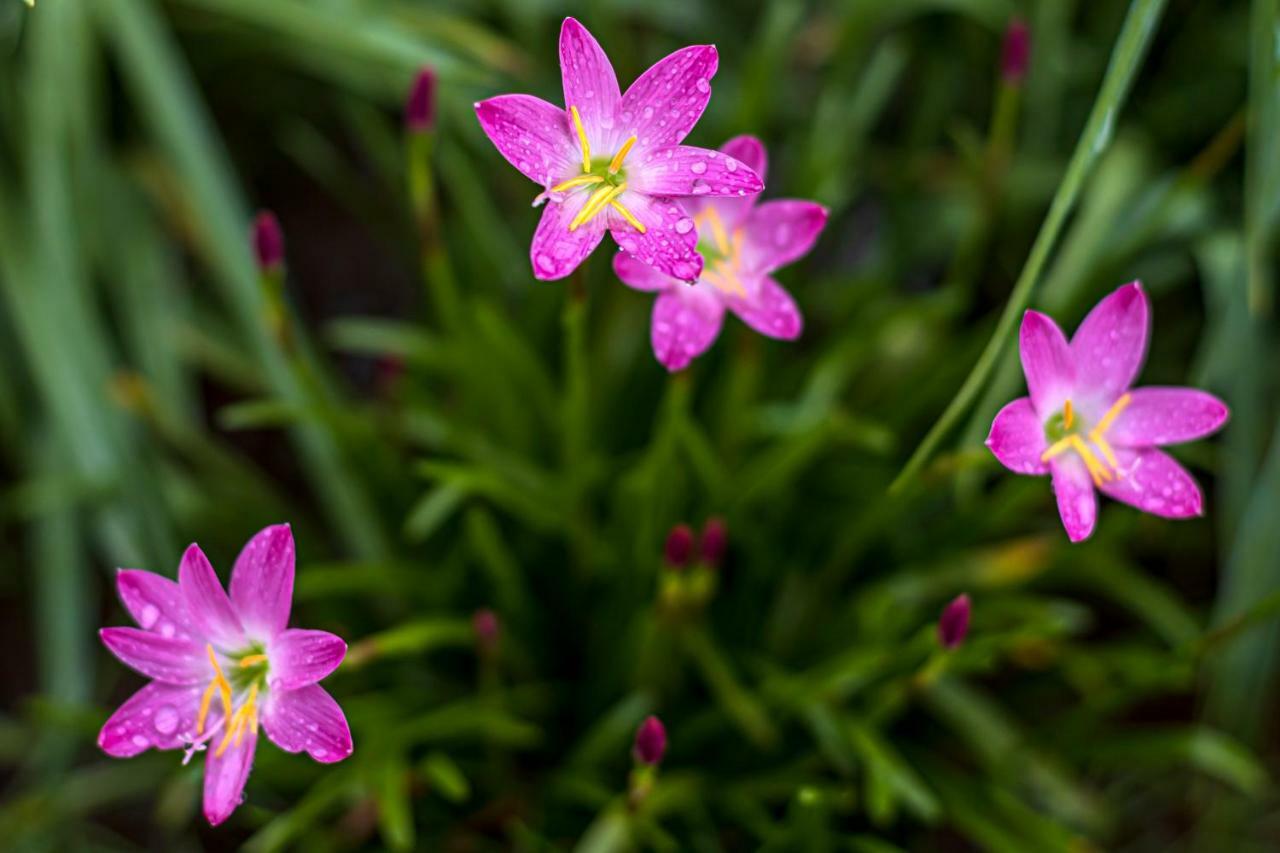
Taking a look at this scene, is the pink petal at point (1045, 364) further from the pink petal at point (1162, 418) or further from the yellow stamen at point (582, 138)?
the yellow stamen at point (582, 138)

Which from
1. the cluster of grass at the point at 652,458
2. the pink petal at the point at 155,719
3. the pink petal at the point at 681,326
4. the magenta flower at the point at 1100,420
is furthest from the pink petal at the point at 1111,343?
the pink petal at the point at 155,719

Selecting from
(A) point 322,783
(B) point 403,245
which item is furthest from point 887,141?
(A) point 322,783

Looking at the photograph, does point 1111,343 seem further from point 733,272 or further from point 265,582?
point 265,582

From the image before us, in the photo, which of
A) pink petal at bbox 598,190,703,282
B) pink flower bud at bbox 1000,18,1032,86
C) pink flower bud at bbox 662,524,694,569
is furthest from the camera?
pink flower bud at bbox 1000,18,1032,86

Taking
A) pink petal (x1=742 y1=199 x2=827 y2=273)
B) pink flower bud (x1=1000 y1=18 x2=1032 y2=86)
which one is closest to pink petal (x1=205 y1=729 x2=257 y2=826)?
pink petal (x1=742 y1=199 x2=827 y2=273)

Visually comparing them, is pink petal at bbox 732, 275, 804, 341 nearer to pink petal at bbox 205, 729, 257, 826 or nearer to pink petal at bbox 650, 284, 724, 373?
pink petal at bbox 650, 284, 724, 373

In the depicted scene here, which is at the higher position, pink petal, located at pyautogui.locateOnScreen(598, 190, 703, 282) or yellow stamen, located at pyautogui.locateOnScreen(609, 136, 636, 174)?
yellow stamen, located at pyautogui.locateOnScreen(609, 136, 636, 174)
